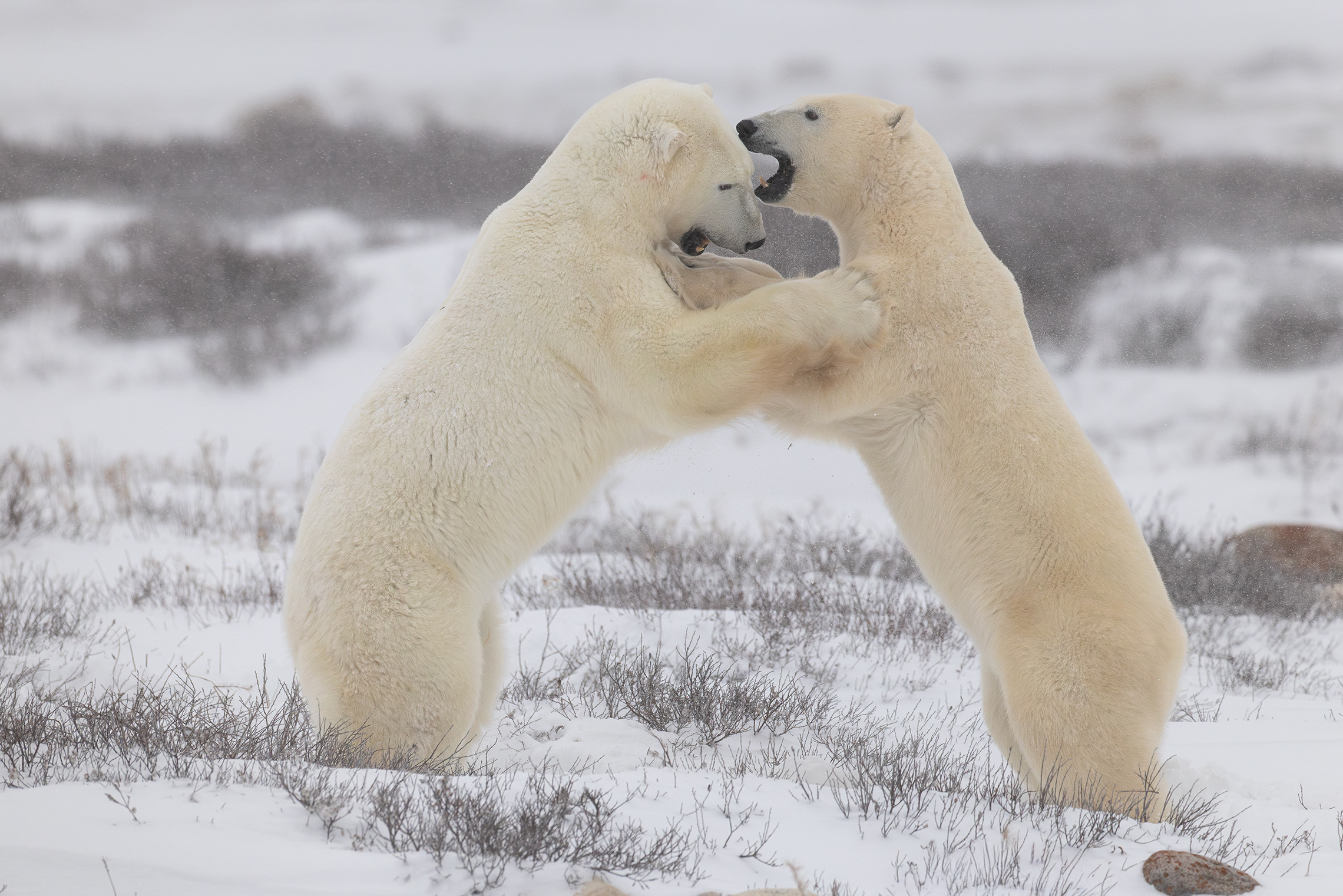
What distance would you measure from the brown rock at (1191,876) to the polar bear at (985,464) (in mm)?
449

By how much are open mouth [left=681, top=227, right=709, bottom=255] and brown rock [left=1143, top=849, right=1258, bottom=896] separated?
2032mm

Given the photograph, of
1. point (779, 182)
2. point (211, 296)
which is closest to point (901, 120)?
point (779, 182)

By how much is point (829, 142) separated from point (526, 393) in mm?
1234

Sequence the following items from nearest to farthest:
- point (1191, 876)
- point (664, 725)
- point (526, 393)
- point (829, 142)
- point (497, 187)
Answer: point (1191, 876)
point (526, 393)
point (829, 142)
point (664, 725)
point (497, 187)

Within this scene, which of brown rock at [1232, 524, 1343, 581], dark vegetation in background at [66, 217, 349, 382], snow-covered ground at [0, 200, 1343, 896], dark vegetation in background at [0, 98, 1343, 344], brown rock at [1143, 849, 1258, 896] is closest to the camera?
snow-covered ground at [0, 200, 1343, 896]

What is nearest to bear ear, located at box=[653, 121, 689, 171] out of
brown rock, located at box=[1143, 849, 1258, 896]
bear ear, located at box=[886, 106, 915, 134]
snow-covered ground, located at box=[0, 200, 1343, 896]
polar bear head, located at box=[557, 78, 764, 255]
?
polar bear head, located at box=[557, 78, 764, 255]

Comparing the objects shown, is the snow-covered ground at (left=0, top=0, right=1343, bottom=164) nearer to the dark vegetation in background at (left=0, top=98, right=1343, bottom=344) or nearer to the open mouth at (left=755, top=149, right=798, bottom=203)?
the dark vegetation in background at (left=0, top=98, right=1343, bottom=344)

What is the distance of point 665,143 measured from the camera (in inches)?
112

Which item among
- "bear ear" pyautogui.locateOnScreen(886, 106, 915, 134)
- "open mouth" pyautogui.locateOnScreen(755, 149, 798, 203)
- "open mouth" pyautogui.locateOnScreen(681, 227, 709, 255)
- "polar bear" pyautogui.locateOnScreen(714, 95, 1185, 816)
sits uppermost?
"bear ear" pyautogui.locateOnScreen(886, 106, 915, 134)

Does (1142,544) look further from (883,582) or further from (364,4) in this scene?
(364,4)

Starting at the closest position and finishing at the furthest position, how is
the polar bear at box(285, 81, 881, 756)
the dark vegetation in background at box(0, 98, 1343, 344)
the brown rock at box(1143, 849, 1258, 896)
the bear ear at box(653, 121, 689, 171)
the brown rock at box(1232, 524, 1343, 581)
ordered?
the brown rock at box(1143, 849, 1258, 896)
the polar bear at box(285, 81, 881, 756)
the bear ear at box(653, 121, 689, 171)
the brown rock at box(1232, 524, 1343, 581)
the dark vegetation in background at box(0, 98, 1343, 344)

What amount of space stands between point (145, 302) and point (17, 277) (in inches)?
81.9

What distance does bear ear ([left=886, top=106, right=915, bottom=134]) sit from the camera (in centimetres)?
306

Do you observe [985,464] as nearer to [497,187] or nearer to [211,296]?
[211,296]
